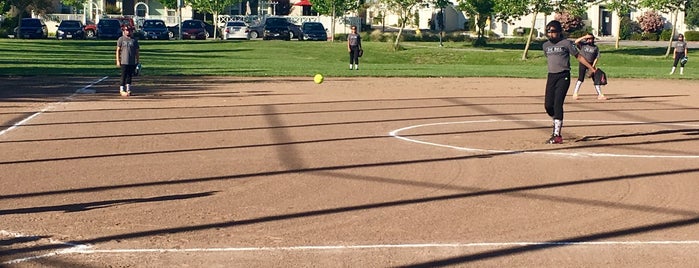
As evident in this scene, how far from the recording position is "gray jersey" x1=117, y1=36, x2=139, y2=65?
24.4 m

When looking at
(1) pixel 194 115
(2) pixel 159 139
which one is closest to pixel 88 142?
(2) pixel 159 139

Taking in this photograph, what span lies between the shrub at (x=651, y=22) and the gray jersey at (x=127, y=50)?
66685 mm

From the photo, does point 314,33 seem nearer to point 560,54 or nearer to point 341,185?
point 560,54

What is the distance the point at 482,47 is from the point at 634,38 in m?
22.8

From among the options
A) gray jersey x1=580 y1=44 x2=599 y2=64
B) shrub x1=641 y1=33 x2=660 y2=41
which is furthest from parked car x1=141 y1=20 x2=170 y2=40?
gray jersey x1=580 y1=44 x2=599 y2=64

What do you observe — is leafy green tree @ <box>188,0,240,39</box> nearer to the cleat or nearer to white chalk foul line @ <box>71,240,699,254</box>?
the cleat

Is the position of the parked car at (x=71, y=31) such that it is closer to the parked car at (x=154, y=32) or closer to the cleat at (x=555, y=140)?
the parked car at (x=154, y=32)

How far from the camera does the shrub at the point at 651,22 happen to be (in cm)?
8450

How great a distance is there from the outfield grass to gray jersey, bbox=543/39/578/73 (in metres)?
18.9

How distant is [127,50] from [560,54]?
1204 cm

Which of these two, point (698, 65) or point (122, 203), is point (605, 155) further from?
Answer: point (698, 65)

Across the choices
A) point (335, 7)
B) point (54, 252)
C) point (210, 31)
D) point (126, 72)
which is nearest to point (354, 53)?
point (126, 72)

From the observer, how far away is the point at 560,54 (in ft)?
52.6

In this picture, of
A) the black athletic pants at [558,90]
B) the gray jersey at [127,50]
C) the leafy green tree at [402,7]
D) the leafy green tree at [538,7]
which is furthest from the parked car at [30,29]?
the black athletic pants at [558,90]
